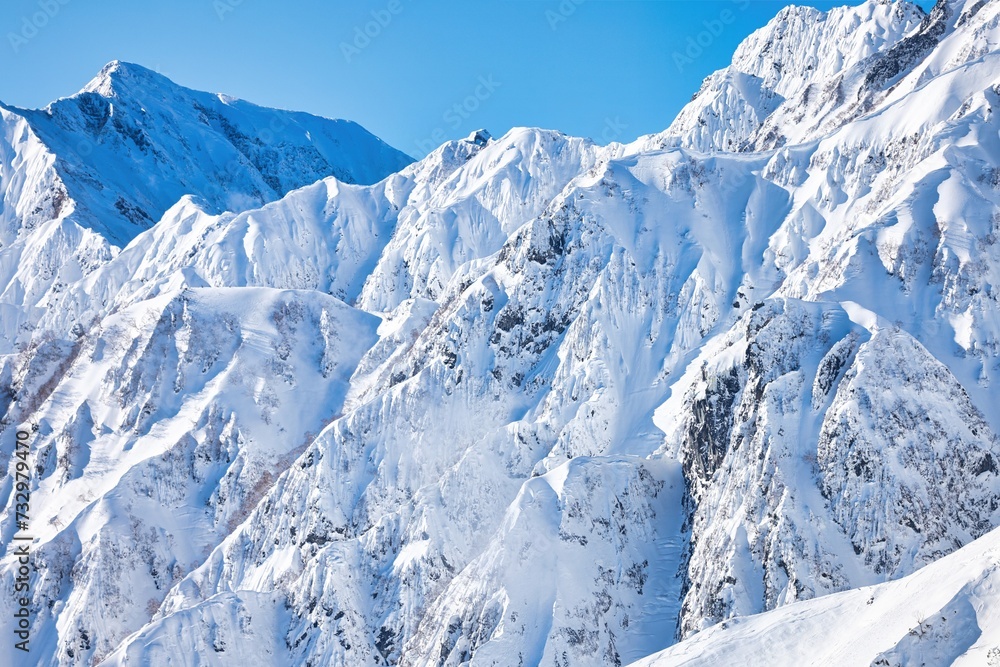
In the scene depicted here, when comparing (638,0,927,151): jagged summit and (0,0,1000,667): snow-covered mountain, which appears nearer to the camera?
(0,0,1000,667): snow-covered mountain

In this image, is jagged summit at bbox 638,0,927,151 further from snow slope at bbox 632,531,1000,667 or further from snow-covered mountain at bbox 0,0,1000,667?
snow slope at bbox 632,531,1000,667

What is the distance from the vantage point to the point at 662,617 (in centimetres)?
5747

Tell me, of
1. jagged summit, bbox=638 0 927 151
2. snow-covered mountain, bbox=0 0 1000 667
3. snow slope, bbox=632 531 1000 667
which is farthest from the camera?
jagged summit, bbox=638 0 927 151

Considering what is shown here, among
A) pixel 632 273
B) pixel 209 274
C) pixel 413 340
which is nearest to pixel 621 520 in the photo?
pixel 632 273

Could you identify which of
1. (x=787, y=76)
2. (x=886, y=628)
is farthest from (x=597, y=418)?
(x=787, y=76)

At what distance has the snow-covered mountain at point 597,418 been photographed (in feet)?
171

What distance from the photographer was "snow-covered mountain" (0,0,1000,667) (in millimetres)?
52031

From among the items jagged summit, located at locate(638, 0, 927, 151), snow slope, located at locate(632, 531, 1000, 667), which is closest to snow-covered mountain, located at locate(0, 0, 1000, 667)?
snow slope, located at locate(632, 531, 1000, 667)

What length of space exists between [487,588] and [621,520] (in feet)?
31.6

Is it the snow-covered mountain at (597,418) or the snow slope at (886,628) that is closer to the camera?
the snow slope at (886,628)

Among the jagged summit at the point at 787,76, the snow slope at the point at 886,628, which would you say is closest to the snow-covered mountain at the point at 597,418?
the snow slope at the point at 886,628

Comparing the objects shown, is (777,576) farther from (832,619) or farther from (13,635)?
(13,635)

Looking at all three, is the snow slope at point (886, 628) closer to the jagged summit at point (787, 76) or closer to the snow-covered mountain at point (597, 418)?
the snow-covered mountain at point (597, 418)

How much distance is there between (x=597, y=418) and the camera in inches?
2955
